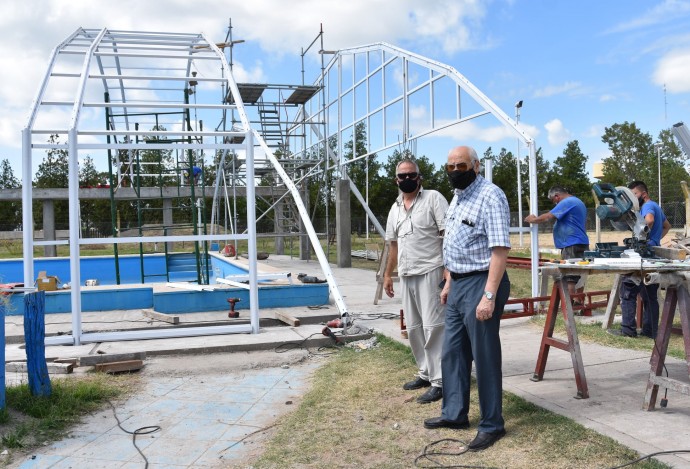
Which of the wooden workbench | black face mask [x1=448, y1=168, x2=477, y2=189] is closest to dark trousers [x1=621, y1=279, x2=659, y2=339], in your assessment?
the wooden workbench

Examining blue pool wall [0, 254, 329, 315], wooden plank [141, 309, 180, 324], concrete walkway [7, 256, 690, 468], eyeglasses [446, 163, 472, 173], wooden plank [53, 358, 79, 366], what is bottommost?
concrete walkway [7, 256, 690, 468]

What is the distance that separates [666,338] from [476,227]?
5.15 feet

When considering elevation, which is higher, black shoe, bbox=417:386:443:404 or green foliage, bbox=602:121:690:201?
green foliage, bbox=602:121:690:201

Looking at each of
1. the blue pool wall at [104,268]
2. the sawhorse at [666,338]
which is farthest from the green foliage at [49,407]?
the blue pool wall at [104,268]

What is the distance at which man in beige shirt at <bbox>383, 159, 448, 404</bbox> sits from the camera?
4.66m

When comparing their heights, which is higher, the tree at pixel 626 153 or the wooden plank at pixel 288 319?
the tree at pixel 626 153

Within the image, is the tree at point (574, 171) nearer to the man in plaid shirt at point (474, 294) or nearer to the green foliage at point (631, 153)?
the green foliage at point (631, 153)

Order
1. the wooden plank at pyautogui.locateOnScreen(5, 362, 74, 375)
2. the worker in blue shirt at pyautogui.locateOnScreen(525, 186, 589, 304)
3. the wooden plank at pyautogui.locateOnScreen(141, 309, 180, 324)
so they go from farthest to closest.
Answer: the wooden plank at pyautogui.locateOnScreen(141, 309, 180, 324) → the worker in blue shirt at pyautogui.locateOnScreen(525, 186, 589, 304) → the wooden plank at pyautogui.locateOnScreen(5, 362, 74, 375)

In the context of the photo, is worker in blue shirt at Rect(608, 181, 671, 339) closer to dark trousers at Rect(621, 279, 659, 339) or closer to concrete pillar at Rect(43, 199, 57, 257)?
dark trousers at Rect(621, 279, 659, 339)

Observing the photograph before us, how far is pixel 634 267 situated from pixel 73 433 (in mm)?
4017

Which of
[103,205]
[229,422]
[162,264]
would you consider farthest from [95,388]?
[103,205]

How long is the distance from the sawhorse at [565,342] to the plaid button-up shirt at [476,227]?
1.05 meters

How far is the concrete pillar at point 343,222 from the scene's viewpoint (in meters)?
17.1

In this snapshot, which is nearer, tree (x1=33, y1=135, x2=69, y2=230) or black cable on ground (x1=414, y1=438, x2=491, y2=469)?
black cable on ground (x1=414, y1=438, x2=491, y2=469)
